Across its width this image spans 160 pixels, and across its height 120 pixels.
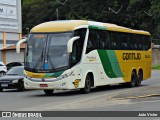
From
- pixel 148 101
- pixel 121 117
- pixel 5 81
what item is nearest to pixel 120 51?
pixel 5 81

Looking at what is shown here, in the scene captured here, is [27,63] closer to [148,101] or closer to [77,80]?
[77,80]

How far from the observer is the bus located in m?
21.8

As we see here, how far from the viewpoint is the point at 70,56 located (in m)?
21.9

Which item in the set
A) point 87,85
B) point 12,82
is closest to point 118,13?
point 12,82

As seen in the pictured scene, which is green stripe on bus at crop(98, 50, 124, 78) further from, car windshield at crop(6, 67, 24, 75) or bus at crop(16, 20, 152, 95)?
car windshield at crop(6, 67, 24, 75)

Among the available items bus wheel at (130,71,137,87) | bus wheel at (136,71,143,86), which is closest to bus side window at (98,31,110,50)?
bus wheel at (130,71,137,87)

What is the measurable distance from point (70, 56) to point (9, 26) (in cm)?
3806

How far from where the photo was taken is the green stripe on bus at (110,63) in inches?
992

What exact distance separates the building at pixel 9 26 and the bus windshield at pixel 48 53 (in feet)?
118

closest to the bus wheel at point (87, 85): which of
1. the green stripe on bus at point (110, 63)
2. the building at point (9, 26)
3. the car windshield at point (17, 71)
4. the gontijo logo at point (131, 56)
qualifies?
the green stripe on bus at point (110, 63)

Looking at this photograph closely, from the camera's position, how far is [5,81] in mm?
26422

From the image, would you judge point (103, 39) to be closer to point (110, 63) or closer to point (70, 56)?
point (110, 63)

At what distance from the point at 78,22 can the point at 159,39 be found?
5651cm

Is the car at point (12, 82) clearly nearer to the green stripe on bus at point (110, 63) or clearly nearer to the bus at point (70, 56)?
the bus at point (70, 56)
